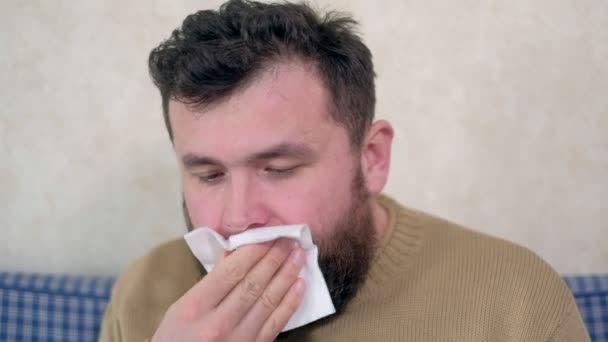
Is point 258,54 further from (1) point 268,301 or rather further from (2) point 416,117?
(2) point 416,117

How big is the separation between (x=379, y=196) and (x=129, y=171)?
772 mm

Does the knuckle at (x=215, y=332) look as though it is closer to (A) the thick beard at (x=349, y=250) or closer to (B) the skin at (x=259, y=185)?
(B) the skin at (x=259, y=185)

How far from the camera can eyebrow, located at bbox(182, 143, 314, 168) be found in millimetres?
880

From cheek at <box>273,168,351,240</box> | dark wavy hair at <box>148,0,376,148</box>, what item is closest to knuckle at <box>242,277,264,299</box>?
cheek at <box>273,168,351,240</box>

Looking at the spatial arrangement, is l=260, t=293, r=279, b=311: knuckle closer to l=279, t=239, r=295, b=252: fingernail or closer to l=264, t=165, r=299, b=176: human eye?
l=279, t=239, r=295, b=252: fingernail

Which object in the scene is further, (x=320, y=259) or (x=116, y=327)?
(x=116, y=327)

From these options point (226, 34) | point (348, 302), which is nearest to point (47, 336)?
point (348, 302)

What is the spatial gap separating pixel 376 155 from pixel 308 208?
22cm

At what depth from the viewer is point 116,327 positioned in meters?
1.20

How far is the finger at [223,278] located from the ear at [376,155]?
0.30m

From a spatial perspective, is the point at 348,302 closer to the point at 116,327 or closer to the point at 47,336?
the point at 116,327

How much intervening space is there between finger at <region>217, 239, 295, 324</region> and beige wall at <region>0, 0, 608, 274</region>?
0.79 m

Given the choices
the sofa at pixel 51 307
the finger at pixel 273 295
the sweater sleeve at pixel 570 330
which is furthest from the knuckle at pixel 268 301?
the sofa at pixel 51 307

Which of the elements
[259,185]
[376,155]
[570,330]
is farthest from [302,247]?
[570,330]
